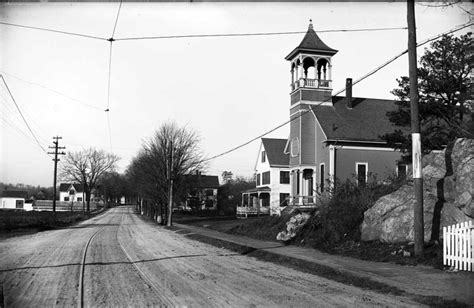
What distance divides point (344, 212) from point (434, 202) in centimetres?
392

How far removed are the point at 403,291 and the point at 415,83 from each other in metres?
6.64

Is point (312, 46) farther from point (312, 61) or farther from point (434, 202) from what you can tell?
point (434, 202)

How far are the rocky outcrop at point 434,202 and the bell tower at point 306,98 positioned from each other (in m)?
19.5

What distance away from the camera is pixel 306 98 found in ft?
120

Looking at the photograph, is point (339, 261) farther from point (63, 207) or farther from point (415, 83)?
point (63, 207)

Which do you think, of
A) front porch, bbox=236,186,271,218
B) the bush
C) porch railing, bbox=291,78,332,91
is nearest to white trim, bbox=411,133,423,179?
the bush

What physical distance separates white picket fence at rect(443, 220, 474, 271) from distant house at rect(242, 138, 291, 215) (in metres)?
38.9

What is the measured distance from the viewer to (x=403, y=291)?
906 centimetres

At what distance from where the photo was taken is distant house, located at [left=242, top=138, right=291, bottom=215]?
53.4 m

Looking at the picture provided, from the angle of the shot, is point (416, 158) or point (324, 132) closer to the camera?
point (416, 158)

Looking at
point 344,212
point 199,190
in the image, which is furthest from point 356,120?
point 199,190

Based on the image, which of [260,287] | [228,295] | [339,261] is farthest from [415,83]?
[228,295]

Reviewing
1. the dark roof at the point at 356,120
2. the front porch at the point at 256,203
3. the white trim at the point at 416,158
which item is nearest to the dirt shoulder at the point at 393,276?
the white trim at the point at 416,158

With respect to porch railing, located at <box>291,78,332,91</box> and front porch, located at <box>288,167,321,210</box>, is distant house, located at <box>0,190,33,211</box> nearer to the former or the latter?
front porch, located at <box>288,167,321,210</box>
